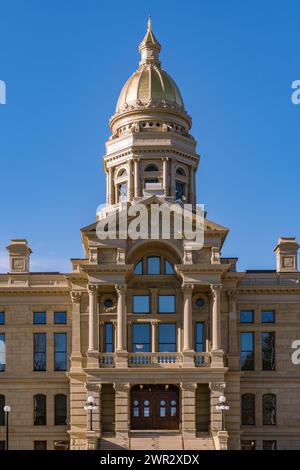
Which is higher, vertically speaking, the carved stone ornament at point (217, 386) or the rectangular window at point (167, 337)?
the rectangular window at point (167, 337)

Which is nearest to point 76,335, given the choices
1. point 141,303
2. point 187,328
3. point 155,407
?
point 141,303

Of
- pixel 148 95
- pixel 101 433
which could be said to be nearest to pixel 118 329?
pixel 101 433

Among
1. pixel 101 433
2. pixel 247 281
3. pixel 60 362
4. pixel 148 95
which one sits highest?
pixel 148 95

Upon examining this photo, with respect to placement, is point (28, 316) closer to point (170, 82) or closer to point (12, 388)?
point (12, 388)

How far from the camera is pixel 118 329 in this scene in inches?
2408

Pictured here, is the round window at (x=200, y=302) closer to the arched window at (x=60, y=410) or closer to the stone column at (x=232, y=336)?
the stone column at (x=232, y=336)

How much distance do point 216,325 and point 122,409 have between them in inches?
329

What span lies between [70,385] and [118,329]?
551 centimetres

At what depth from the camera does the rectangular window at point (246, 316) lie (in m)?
66.8

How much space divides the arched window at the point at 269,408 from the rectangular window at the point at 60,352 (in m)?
14.6

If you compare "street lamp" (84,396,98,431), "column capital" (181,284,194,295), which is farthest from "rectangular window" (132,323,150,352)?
"street lamp" (84,396,98,431)

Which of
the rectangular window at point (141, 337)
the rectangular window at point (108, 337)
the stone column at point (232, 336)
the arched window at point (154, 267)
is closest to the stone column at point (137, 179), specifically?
the arched window at point (154, 267)
